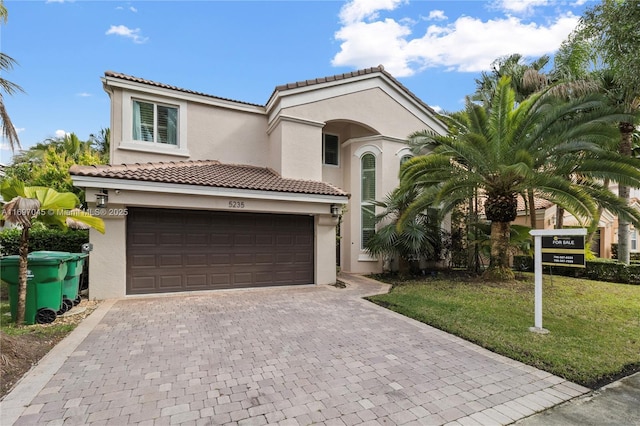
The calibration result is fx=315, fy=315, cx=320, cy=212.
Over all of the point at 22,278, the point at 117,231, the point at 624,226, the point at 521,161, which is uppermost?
the point at 521,161

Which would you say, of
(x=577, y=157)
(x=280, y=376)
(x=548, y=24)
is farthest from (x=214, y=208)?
(x=577, y=157)

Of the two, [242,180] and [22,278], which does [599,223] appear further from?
[22,278]

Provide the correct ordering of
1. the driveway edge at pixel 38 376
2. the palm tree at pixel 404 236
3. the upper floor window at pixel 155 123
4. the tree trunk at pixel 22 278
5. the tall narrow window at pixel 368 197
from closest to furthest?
1. the driveway edge at pixel 38 376
2. the tree trunk at pixel 22 278
3. the upper floor window at pixel 155 123
4. the palm tree at pixel 404 236
5. the tall narrow window at pixel 368 197

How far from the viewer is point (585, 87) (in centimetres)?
1362

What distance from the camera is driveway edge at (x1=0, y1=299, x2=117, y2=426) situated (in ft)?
11.9

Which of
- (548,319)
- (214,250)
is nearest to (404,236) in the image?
(548,319)

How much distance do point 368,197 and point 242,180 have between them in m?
6.33

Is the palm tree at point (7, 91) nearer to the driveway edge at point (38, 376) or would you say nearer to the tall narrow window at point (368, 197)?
the driveway edge at point (38, 376)

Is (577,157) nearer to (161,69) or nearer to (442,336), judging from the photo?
(442,336)

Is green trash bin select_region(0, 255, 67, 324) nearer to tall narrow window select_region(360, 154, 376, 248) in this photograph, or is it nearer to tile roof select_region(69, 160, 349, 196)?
tile roof select_region(69, 160, 349, 196)

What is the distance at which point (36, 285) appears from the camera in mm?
6797

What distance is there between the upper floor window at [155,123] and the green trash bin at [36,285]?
6.72 meters

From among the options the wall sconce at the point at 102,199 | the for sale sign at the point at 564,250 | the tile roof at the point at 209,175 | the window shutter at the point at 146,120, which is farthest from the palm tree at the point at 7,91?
the for sale sign at the point at 564,250

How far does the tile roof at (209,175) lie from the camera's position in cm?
930
